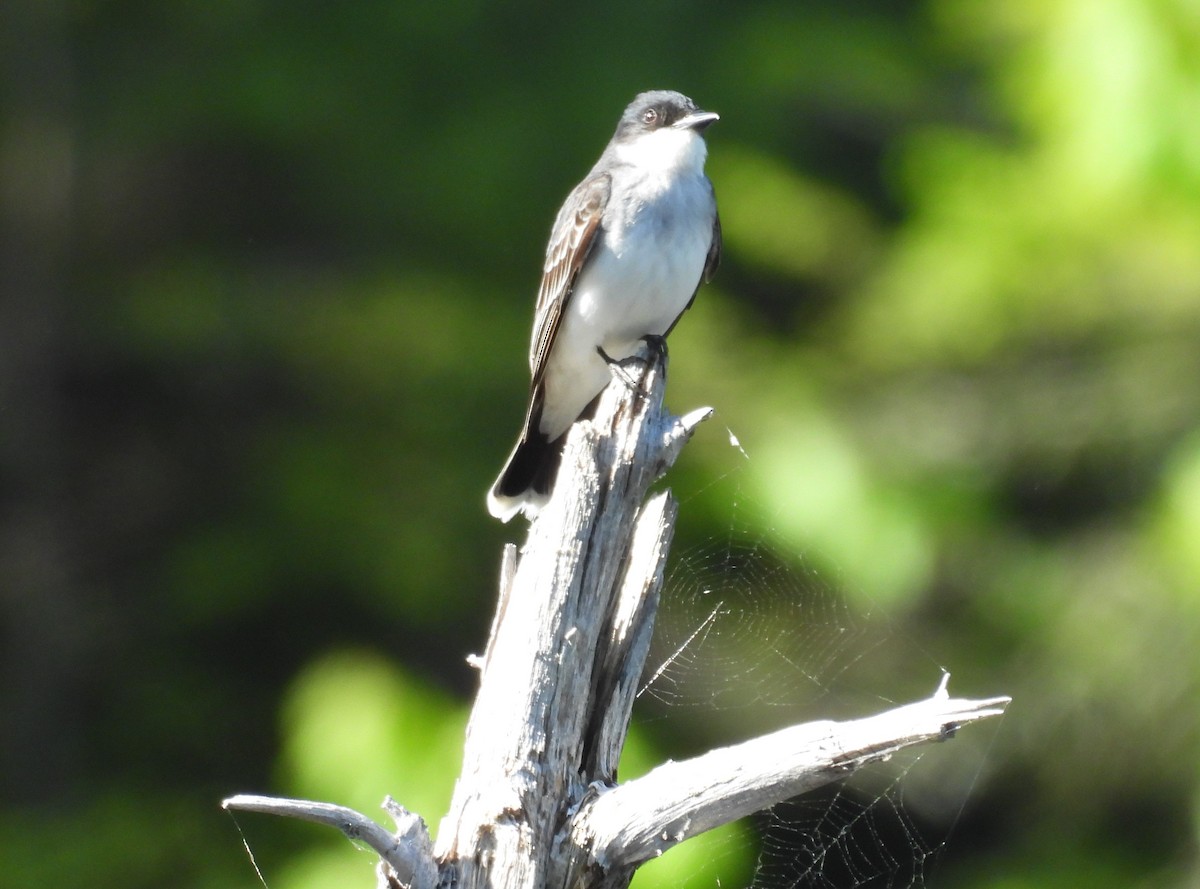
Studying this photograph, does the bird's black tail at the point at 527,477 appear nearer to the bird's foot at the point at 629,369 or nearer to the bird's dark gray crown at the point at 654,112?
the bird's foot at the point at 629,369

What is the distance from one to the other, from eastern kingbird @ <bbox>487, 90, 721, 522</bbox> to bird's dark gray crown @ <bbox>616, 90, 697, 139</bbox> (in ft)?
0.52

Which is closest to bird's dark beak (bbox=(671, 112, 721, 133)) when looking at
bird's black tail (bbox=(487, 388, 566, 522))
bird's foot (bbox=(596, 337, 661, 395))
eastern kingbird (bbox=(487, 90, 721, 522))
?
eastern kingbird (bbox=(487, 90, 721, 522))

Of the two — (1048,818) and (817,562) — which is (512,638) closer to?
(817,562)

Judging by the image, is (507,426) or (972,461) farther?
(507,426)

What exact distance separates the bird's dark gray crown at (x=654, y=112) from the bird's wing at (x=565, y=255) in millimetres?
404

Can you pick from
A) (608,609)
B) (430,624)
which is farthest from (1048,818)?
(608,609)

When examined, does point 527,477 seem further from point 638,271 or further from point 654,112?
point 654,112

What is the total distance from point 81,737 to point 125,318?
2.25 metres

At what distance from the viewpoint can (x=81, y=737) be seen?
7633mm

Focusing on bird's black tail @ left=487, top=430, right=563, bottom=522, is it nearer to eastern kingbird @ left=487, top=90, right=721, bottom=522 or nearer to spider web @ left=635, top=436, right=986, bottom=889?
eastern kingbird @ left=487, top=90, right=721, bottom=522

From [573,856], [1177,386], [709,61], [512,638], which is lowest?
[573,856]

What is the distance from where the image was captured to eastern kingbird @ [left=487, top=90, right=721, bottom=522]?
3768mm

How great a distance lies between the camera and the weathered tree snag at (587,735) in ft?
6.85

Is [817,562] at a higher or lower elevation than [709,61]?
lower
